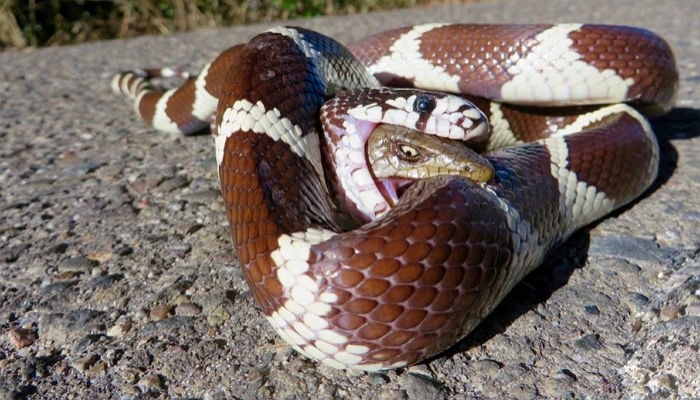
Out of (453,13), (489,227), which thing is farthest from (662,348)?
(453,13)

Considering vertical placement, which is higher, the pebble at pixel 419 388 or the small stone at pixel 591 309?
the pebble at pixel 419 388

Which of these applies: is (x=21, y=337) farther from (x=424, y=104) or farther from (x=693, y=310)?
(x=693, y=310)

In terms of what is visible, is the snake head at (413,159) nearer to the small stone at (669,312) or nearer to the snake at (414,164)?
the snake at (414,164)

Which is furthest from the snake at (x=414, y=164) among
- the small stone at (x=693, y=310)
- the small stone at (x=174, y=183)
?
the small stone at (x=174, y=183)

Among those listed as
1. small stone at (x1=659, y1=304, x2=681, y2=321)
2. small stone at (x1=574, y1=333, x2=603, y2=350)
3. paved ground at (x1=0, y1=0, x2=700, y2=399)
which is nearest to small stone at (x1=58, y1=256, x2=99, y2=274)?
paved ground at (x1=0, y1=0, x2=700, y2=399)

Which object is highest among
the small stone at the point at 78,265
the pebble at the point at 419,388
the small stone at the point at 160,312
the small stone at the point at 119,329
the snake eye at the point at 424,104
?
the snake eye at the point at 424,104

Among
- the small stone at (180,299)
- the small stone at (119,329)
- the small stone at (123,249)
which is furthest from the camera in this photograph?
the small stone at (123,249)
